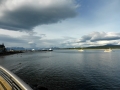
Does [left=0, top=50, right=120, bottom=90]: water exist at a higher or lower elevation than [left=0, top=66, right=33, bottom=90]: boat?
lower

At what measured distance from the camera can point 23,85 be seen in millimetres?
3898

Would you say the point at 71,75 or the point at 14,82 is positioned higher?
the point at 14,82

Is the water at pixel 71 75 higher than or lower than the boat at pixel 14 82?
A: lower

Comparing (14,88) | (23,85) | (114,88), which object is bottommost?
(114,88)

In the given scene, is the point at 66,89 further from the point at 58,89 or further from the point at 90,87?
the point at 90,87

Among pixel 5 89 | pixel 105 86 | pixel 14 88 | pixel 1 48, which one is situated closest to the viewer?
pixel 14 88

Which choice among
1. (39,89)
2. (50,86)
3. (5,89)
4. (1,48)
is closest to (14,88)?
(5,89)

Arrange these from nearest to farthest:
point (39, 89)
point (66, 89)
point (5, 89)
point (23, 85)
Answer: point (23, 85) → point (5, 89) → point (39, 89) → point (66, 89)

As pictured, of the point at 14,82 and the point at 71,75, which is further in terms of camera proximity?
the point at 71,75

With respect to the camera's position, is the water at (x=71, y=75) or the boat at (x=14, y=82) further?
the water at (x=71, y=75)

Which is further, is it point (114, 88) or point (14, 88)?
point (114, 88)

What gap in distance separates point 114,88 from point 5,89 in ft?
77.8

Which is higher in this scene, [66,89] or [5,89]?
[5,89]

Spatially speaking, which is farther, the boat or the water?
the water
